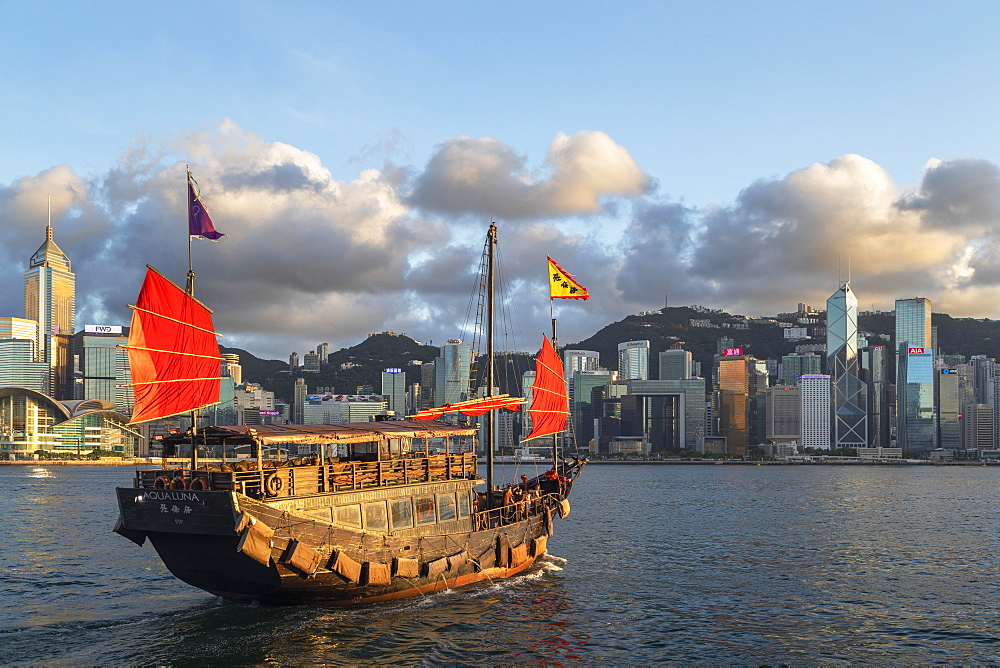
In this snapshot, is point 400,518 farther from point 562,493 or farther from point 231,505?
point 562,493

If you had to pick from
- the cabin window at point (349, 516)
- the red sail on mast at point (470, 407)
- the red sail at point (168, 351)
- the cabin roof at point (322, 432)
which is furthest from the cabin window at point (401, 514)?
the red sail on mast at point (470, 407)

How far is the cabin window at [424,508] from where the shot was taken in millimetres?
29877

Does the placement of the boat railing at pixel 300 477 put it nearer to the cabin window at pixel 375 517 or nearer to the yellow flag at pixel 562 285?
the cabin window at pixel 375 517

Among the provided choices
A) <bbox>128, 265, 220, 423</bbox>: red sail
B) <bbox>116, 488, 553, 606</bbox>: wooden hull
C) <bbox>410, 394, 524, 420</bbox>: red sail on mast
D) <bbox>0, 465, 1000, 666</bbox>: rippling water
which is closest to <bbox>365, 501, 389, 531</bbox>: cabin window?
<bbox>116, 488, 553, 606</bbox>: wooden hull

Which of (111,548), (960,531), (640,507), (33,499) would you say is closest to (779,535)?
(960,531)

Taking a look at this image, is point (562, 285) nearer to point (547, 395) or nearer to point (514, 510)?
point (547, 395)

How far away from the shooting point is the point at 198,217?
105 feet

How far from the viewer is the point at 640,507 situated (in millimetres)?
77375

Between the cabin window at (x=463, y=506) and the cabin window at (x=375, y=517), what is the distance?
13.7 ft

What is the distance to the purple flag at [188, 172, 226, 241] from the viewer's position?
3197 cm

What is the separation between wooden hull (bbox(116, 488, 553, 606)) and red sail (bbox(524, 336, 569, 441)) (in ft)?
59.3

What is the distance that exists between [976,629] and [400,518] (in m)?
19.1

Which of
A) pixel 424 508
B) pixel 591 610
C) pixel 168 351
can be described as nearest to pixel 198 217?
pixel 168 351

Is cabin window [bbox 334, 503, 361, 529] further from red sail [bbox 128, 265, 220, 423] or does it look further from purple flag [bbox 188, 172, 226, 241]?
purple flag [bbox 188, 172, 226, 241]
